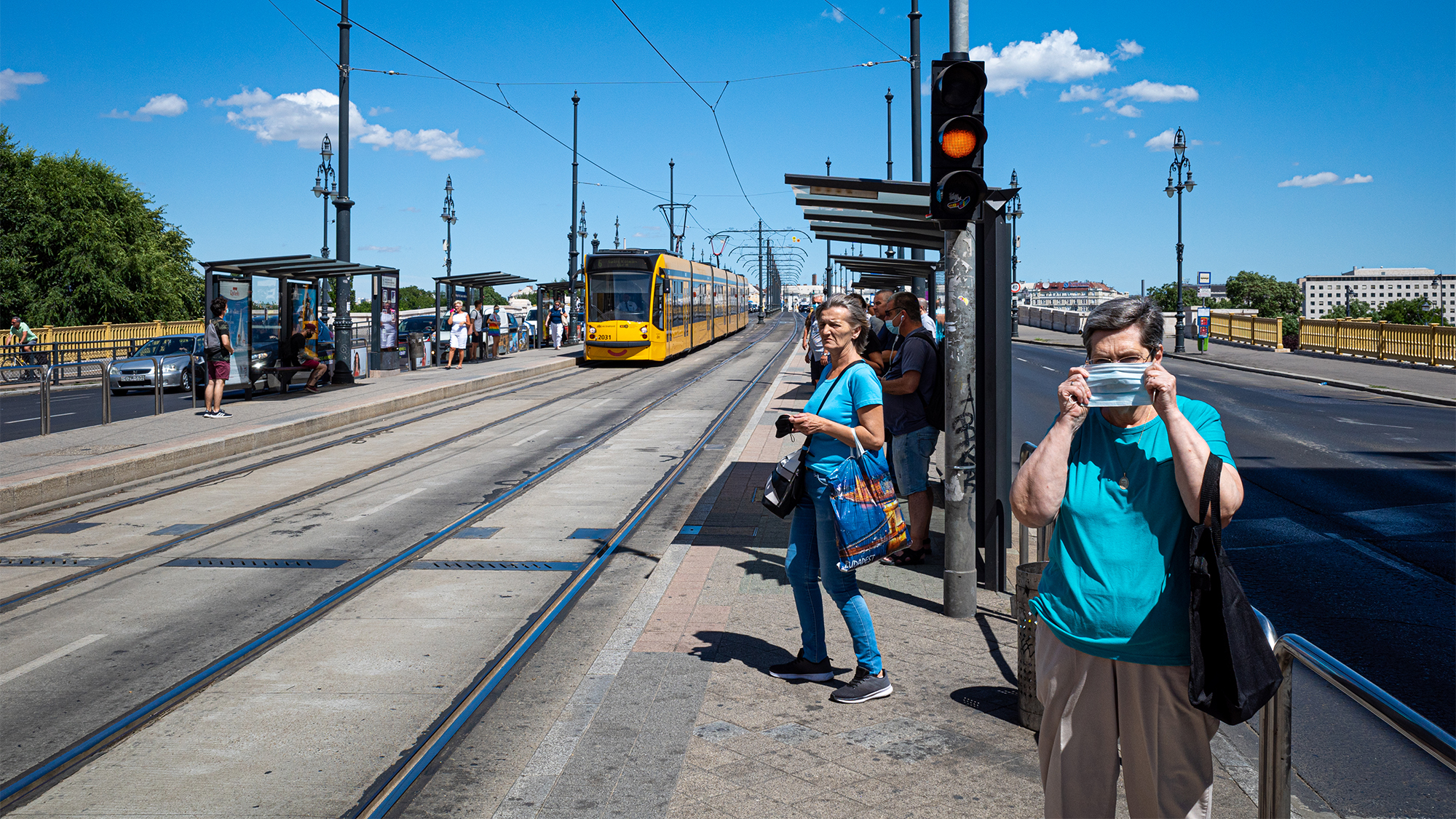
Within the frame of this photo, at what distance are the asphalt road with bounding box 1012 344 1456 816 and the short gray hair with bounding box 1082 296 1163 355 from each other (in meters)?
0.94

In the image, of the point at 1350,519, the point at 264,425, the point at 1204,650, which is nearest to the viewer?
the point at 1204,650

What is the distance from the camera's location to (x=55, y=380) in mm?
29266

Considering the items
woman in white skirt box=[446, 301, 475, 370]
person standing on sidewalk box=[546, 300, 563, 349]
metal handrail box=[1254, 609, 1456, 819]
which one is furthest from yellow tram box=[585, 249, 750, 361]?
metal handrail box=[1254, 609, 1456, 819]

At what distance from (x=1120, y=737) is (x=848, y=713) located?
2.01m

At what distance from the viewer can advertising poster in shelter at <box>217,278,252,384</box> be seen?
18.8m

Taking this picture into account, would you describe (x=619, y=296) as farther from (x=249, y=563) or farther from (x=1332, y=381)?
(x=249, y=563)

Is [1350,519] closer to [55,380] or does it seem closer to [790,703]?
[790,703]

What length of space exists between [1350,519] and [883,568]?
15.7 feet

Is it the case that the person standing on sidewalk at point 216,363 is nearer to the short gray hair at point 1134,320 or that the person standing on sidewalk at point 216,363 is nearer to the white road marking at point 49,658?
the white road marking at point 49,658

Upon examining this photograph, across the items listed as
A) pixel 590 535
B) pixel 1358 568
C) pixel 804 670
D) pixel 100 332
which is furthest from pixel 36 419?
pixel 100 332

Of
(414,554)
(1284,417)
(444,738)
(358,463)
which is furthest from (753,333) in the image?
(444,738)

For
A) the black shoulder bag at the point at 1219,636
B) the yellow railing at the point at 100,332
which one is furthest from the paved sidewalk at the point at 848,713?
the yellow railing at the point at 100,332

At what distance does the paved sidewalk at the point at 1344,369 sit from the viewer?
2361 centimetres

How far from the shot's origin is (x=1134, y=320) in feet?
8.89
